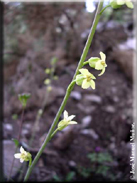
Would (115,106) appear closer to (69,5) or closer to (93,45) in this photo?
(93,45)

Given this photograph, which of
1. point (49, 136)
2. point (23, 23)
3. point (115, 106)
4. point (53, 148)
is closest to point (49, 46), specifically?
point (23, 23)

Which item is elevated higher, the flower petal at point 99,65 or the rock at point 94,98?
the flower petal at point 99,65

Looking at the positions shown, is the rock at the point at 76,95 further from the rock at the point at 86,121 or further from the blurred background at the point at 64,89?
the rock at the point at 86,121

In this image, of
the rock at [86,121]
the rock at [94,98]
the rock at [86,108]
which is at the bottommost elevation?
the rock at [86,121]

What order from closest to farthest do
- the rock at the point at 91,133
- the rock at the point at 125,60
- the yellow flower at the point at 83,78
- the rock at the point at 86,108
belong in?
1. the yellow flower at the point at 83,78
2. the rock at the point at 91,133
3. the rock at the point at 86,108
4. the rock at the point at 125,60

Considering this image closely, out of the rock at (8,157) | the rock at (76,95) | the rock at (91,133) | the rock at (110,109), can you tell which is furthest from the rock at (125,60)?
the rock at (8,157)

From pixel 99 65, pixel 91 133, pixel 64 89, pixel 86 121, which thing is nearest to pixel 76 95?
pixel 64 89

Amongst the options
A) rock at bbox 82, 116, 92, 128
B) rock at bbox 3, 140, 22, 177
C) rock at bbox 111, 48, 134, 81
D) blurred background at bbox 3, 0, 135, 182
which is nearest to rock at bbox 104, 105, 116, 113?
blurred background at bbox 3, 0, 135, 182

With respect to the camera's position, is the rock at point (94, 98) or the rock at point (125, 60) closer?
the rock at point (94, 98)
